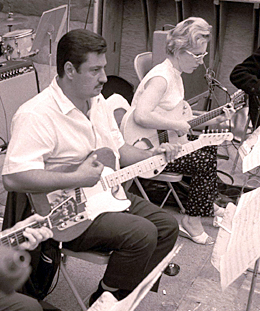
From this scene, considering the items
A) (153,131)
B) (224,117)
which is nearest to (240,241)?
(153,131)

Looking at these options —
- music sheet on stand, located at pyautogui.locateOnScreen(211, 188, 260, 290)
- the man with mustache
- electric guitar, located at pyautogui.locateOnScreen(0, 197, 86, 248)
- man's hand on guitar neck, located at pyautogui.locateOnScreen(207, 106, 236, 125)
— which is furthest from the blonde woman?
music sheet on stand, located at pyautogui.locateOnScreen(211, 188, 260, 290)

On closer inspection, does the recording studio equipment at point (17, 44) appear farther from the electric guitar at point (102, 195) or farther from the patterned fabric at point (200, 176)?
the electric guitar at point (102, 195)

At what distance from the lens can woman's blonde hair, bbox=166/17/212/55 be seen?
268cm

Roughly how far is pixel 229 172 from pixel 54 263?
2.21 meters

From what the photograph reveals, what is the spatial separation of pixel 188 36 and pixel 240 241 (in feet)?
5.22

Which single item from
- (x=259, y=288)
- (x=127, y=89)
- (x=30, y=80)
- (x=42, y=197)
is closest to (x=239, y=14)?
(x=127, y=89)

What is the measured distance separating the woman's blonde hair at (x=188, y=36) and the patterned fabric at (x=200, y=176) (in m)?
0.59

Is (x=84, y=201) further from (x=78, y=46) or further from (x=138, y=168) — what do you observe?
(x=78, y=46)

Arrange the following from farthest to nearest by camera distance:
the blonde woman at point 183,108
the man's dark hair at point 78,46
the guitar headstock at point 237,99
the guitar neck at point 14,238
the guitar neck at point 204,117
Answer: the guitar headstock at point 237,99 < the guitar neck at point 204,117 < the blonde woman at point 183,108 < the man's dark hair at point 78,46 < the guitar neck at point 14,238

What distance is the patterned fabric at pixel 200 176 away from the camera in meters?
2.78

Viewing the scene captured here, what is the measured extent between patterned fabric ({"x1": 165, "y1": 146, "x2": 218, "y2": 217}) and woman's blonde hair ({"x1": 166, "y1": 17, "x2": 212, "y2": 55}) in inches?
23.3

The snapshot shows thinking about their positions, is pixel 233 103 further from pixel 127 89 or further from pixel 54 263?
pixel 54 263

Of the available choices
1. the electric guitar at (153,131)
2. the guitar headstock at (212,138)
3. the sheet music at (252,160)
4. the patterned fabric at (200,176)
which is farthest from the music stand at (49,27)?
the sheet music at (252,160)

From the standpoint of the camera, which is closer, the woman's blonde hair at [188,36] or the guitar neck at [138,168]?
the guitar neck at [138,168]
